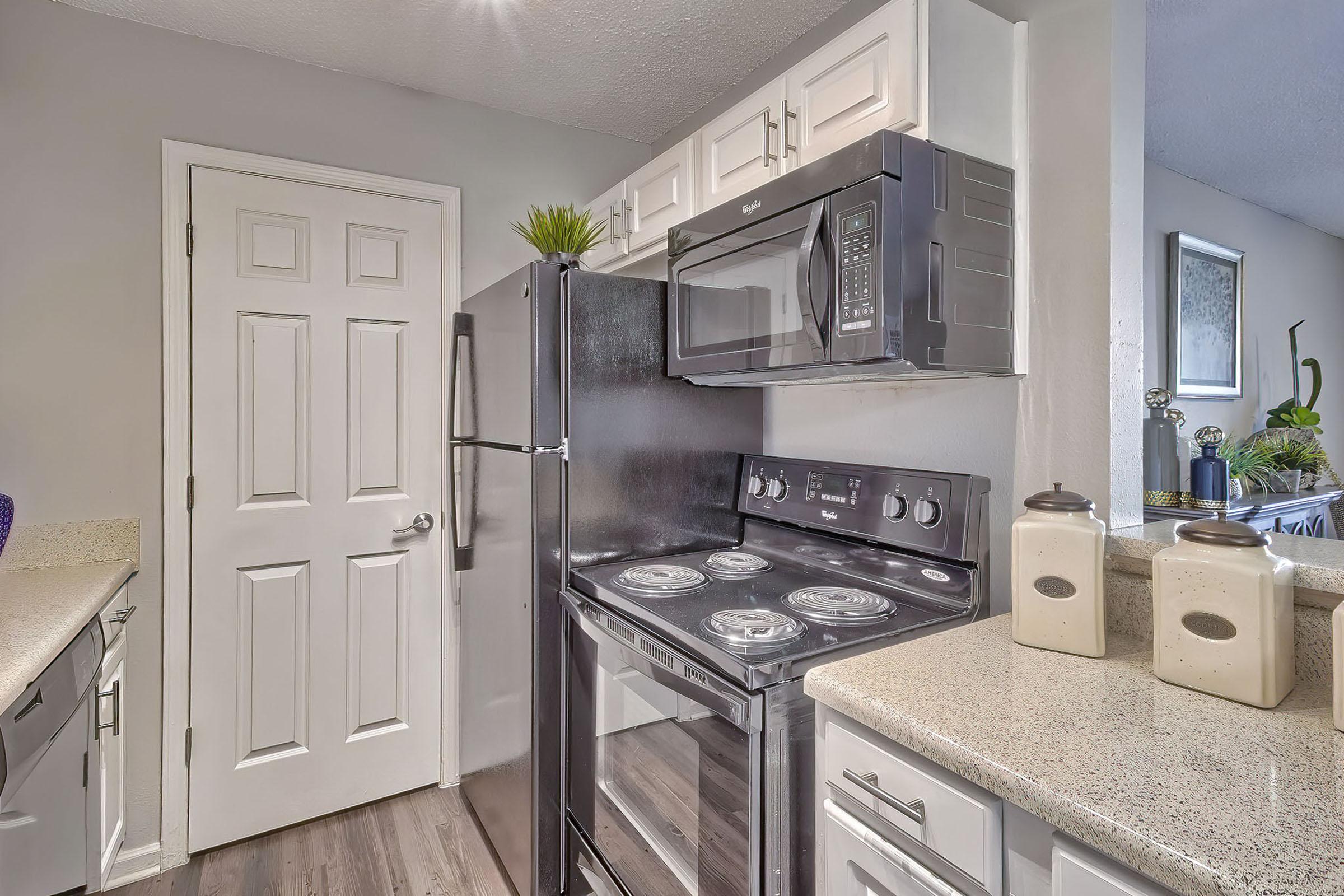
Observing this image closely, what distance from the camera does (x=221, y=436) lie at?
6.51 ft

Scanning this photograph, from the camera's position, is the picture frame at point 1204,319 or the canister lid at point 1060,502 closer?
the canister lid at point 1060,502

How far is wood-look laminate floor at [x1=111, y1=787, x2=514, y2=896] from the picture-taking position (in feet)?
5.96

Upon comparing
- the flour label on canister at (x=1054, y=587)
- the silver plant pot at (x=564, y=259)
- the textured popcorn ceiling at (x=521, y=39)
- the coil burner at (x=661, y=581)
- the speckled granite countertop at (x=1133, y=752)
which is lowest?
the speckled granite countertop at (x=1133, y=752)

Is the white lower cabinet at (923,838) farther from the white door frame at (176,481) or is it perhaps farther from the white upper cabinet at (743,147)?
the white door frame at (176,481)

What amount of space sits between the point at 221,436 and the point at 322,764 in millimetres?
1106

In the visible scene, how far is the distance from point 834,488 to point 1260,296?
3217 millimetres

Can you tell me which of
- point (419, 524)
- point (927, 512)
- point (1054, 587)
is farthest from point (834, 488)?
point (419, 524)

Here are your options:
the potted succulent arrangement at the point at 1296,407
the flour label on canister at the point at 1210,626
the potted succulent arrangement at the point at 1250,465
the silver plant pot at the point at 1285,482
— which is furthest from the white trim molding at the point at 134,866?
the potted succulent arrangement at the point at 1296,407

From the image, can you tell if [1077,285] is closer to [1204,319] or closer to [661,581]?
[661,581]

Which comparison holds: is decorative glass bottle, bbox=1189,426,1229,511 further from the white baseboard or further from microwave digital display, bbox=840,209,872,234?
the white baseboard

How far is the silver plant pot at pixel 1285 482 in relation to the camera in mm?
2453

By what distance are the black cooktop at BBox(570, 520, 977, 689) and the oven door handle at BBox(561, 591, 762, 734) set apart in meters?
0.02

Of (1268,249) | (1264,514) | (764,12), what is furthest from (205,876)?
(1268,249)

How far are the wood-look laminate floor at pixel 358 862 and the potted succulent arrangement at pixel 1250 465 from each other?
285 centimetres
